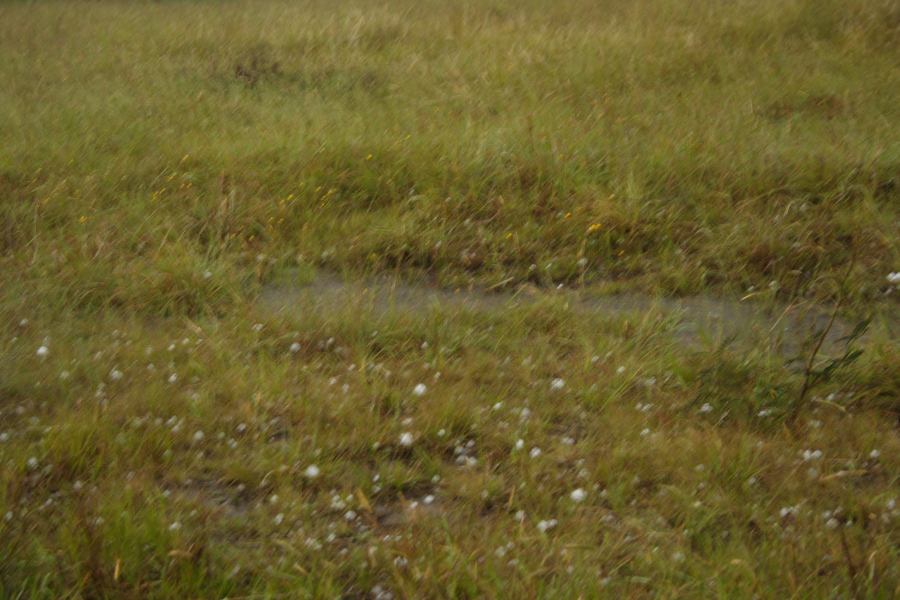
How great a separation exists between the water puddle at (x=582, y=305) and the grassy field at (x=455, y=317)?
2.3 inches

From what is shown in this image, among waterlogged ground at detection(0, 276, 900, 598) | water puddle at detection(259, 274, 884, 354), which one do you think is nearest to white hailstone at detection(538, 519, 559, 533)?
waterlogged ground at detection(0, 276, 900, 598)

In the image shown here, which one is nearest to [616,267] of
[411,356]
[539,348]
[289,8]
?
[539,348]

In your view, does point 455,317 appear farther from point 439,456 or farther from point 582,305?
point 439,456

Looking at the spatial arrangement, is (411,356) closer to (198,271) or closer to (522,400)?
(522,400)

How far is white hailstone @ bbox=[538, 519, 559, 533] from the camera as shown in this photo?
10.3 feet

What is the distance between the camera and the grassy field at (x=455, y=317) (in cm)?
308

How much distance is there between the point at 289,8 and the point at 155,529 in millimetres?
7590

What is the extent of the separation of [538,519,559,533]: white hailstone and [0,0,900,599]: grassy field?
0.13 feet

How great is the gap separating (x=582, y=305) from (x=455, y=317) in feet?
1.99

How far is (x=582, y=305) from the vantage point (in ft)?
15.6

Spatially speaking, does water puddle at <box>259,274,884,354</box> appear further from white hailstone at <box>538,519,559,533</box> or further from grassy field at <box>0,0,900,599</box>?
white hailstone at <box>538,519,559,533</box>

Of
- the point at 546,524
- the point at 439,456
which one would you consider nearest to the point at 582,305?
the point at 439,456

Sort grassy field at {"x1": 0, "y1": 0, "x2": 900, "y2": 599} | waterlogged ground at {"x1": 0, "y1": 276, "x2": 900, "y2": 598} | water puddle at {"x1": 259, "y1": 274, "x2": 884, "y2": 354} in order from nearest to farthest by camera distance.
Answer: waterlogged ground at {"x1": 0, "y1": 276, "x2": 900, "y2": 598}
grassy field at {"x1": 0, "y1": 0, "x2": 900, "y2": 599}
water puddle at {"x1": 259, "y1": 274, "x2": 884, "y2": 354}

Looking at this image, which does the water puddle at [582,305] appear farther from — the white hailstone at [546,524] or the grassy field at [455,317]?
the white hailstone at [546,524]
